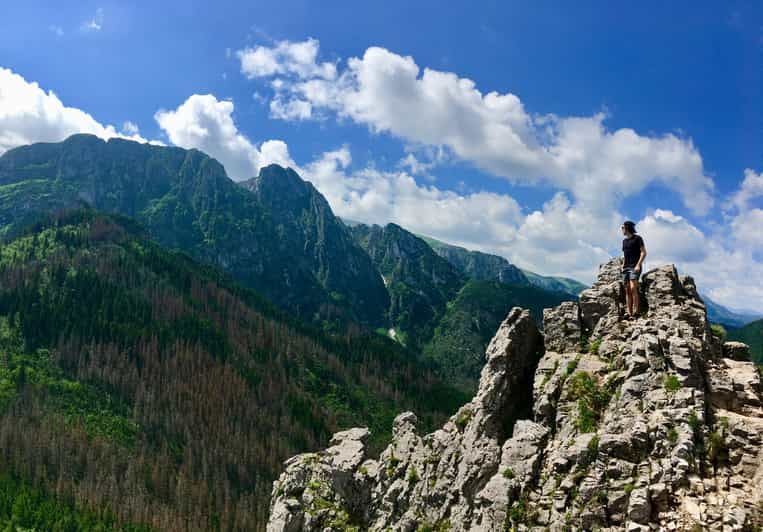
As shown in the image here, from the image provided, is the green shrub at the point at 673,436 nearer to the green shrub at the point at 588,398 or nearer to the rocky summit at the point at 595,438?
the rocky summit at the point at 595,438

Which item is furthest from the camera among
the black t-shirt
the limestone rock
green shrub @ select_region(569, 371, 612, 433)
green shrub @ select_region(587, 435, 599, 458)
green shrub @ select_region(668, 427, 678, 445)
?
the black t-shirt

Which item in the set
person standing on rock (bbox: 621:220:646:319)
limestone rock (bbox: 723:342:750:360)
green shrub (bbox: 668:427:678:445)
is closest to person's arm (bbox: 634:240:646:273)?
person standing on rock (bbox: 621:220:646:319)

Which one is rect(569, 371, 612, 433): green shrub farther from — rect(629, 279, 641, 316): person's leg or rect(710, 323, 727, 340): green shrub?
rect(710, 323, 727, 340): green shrub

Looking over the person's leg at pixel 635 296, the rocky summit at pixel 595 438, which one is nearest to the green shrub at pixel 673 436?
the rocky summit at pixel 595 438

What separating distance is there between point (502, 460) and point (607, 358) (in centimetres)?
876

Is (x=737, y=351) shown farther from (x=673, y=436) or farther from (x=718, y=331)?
(x=673, y=436)

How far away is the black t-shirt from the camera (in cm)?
3027

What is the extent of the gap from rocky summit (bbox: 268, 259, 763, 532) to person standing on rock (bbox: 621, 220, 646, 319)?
774 millimetres

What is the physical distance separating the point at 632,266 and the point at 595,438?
12075 mm

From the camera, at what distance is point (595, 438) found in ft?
76.7

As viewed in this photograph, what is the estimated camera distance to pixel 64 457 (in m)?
170

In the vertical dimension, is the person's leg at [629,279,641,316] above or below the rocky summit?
above

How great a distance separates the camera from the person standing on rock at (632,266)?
2995cm

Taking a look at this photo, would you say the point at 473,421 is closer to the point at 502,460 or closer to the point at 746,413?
the point at 502,460
